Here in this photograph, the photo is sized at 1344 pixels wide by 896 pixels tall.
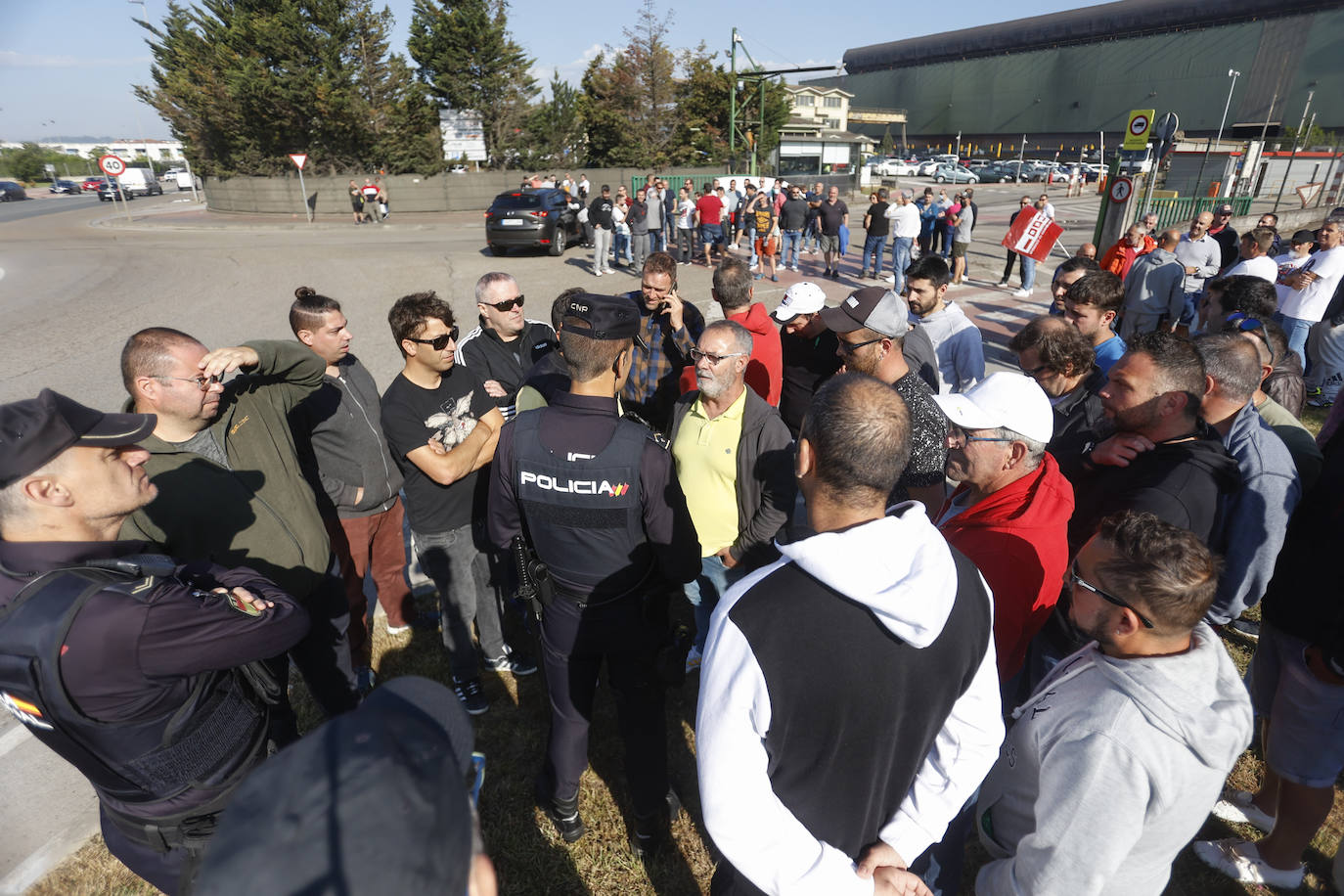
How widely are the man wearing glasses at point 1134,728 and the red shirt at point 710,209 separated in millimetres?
14325

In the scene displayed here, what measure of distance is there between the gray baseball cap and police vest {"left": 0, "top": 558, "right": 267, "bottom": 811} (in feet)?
9.71

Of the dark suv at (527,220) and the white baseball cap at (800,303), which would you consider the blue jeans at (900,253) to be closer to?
the dark suv at (527,220)

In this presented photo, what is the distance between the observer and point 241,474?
2.64 m

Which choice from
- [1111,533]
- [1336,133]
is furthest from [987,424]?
[1336,133]

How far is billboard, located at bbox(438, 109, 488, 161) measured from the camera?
31.8 m

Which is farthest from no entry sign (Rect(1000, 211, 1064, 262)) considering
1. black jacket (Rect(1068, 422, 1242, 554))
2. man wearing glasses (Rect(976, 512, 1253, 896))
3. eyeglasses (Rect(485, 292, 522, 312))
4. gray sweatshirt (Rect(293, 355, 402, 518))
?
gray sweatshirt (Rect(293, 355, 402, 518))

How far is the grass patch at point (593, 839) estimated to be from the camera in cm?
271

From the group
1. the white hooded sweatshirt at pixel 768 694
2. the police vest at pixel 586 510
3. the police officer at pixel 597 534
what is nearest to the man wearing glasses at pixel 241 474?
the police officer at pixel 597 534

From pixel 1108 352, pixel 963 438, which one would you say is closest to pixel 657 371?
pixel 963 438

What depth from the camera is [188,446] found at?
2455 millimetres

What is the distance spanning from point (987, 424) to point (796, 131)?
47.6m

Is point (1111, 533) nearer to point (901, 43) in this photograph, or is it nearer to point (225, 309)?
point (225, 309)

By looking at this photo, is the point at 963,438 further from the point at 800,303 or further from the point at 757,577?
the point at 800,303

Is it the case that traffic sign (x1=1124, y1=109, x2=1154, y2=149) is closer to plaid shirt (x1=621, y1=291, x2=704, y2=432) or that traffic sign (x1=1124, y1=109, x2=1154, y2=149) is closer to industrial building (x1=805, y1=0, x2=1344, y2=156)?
plaid shirt (x1=621, y1=291, x2=704, y2=432)
